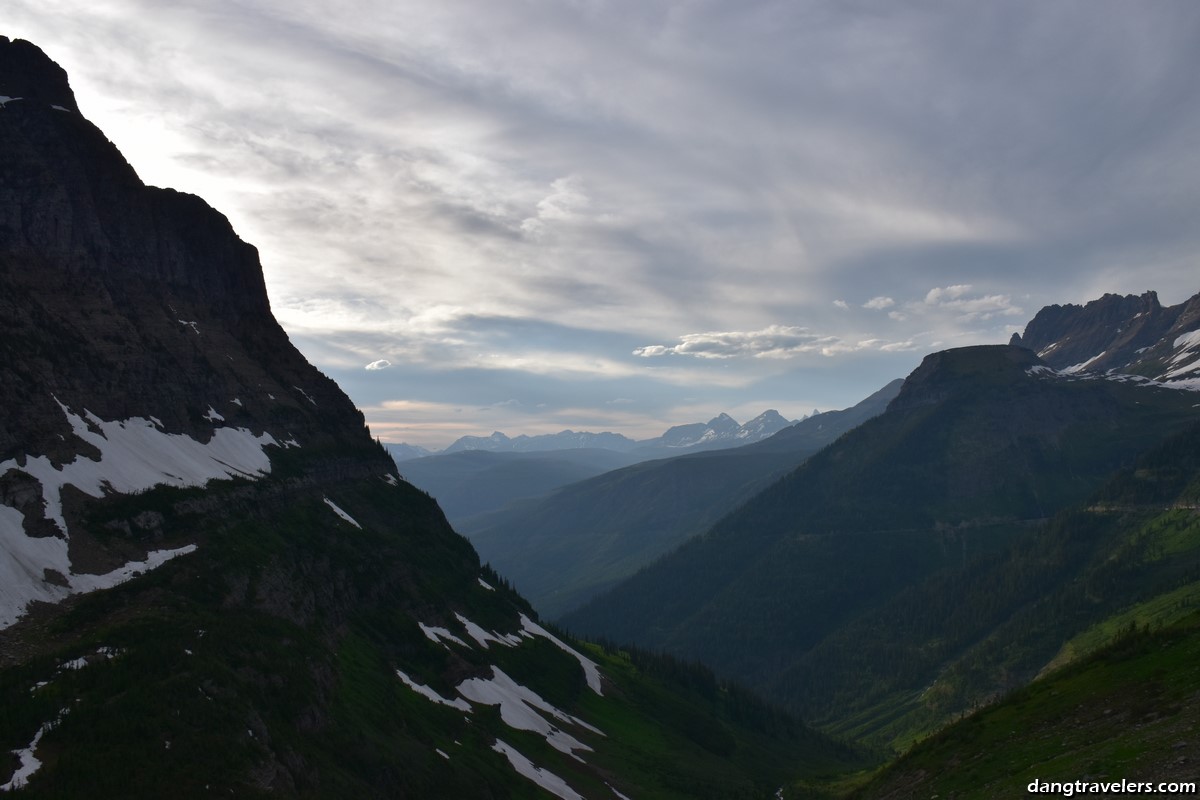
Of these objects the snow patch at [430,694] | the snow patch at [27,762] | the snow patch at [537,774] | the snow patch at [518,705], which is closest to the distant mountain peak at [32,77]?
the snow patch at [430,694]

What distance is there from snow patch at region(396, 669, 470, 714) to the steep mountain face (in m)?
1.84

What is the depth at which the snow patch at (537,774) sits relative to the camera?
11019cm

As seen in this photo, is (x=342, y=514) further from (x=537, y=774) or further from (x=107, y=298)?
(x=537, y=774)

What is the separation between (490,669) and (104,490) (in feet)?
240

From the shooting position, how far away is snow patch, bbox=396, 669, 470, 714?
11544cm

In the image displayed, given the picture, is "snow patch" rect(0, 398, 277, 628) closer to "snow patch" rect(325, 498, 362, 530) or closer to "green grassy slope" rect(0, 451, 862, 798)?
"green grassy slope" rect(0, 451, 862, 798)

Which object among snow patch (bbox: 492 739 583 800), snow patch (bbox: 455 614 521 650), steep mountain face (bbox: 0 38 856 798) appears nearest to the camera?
steep mountain face (bbox: 0 38 856 798)

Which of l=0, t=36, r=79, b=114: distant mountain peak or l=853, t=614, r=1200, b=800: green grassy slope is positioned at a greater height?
l=0, t=36, r=79, b=114: distant mountain peak

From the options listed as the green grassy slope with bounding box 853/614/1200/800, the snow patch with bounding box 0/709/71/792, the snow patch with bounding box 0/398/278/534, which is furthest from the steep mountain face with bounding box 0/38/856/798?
the green grassy slope with bounding box 853/614/1200/800

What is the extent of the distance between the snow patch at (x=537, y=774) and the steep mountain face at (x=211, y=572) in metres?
0.51

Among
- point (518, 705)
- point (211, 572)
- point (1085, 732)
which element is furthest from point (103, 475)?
point (1085, 732)

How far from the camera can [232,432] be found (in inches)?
5620

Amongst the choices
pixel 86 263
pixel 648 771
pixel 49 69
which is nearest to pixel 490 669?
pixel 648 771

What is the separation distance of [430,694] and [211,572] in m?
39.9
